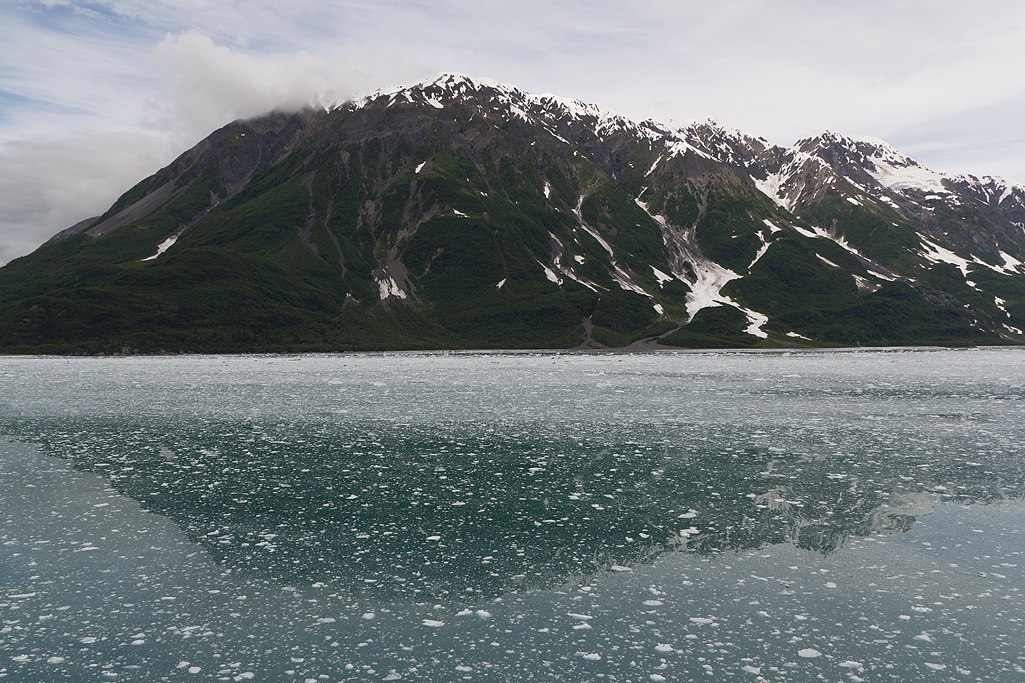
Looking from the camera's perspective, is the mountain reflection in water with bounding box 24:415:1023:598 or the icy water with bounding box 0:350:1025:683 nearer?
the icy water with bounding box 0:350:1025:683

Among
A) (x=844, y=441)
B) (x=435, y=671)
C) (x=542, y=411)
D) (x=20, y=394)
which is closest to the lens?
(x=435, y=671)

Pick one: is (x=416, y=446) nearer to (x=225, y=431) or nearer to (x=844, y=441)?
(x=225, y=431)

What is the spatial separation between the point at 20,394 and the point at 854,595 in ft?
262

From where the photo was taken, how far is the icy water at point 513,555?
12.5m

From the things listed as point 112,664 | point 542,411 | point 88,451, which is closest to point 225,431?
point 88,451

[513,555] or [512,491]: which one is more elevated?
[512,491]

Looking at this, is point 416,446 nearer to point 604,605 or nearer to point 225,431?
point 225,431

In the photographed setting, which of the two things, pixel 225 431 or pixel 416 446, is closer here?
pixel 416 446

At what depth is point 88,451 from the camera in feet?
110

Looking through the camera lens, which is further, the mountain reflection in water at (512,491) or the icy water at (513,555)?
the mountain reflection in water at (512,491)

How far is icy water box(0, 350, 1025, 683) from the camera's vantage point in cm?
1254

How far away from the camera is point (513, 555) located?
18359 millimetres

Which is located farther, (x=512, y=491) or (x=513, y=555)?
(x=512, y=491)

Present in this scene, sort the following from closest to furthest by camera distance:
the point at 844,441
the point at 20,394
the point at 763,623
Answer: the point at 763,623 → the point at 844,441 → the point at 20,394
